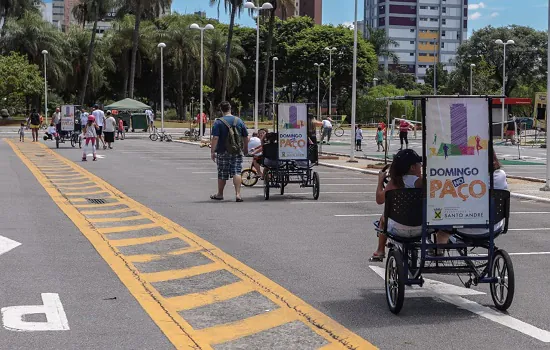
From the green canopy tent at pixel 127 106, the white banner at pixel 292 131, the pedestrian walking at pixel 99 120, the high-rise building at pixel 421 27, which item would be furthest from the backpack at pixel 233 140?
the high-rise building at pixel 421 27

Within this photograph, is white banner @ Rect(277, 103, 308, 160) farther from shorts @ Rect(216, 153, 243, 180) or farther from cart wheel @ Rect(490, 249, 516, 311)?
cart wheel @ Rect(490, 249, 516, 311)

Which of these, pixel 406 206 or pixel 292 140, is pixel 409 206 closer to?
pixel 406 206

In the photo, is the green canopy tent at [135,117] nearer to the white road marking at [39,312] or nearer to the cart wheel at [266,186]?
the cart wheel at [266,186]

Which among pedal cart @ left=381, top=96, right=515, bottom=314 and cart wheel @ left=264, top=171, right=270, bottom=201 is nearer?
pedal cart @ left=381, top=96, right=515, bottom=314

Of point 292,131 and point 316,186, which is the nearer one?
point 316,186

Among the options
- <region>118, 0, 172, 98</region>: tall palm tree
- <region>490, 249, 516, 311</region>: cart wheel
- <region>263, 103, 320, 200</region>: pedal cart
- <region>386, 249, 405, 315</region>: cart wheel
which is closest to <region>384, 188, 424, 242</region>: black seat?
<region>386, 249, 405, 315</region>: cart wheel

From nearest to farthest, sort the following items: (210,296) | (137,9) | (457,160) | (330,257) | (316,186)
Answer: (457,160) < (210,296) < (330,257) < (316,186) < (137,9)

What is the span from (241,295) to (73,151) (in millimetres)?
28651

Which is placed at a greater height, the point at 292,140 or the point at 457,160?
the point at 457,160

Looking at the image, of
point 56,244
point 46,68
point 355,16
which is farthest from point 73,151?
point 46,68

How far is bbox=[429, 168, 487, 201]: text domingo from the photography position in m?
8.02

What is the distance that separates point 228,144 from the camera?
656 inches

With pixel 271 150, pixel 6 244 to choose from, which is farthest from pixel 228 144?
pixel 6 244

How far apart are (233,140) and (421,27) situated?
167 meters
